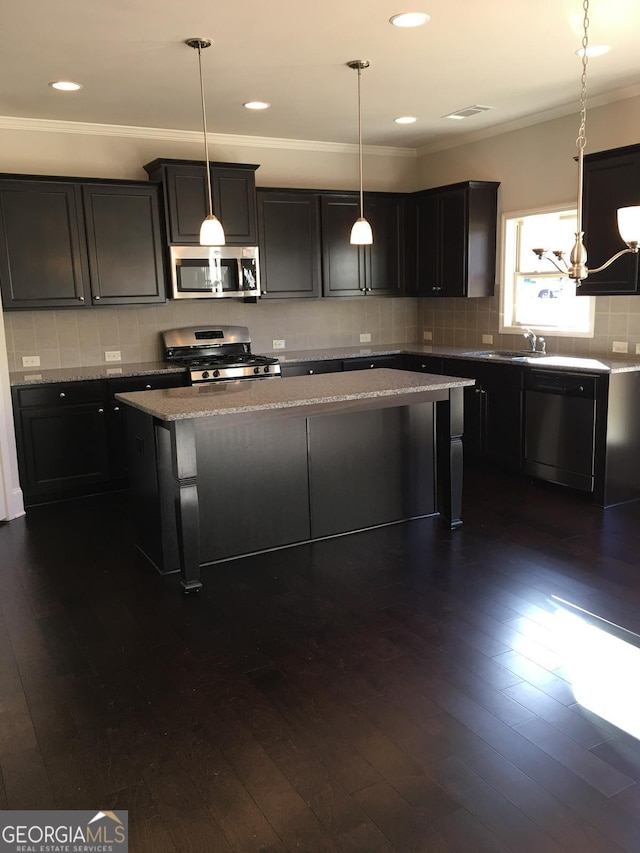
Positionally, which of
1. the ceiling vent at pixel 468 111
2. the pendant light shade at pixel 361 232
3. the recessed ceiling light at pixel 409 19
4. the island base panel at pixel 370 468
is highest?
the ceiling vent at pixel 468 111

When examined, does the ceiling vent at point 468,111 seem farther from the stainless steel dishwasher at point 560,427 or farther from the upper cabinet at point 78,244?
the upper cabinet at point 78,244

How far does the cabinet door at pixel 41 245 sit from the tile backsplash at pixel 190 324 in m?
0.34

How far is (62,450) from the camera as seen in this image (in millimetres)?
4996

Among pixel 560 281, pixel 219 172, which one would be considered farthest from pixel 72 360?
pixel 560 281

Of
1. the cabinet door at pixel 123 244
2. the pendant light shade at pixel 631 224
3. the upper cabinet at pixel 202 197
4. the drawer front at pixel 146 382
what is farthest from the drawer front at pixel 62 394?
the pendant light shade at pixel 631 224

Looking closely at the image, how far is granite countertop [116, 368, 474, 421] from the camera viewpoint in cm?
340

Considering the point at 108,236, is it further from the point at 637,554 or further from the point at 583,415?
the point at 637,554

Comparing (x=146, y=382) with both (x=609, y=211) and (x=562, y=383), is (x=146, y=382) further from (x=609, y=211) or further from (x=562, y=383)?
(x=609, y=211)

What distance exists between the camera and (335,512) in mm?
4152

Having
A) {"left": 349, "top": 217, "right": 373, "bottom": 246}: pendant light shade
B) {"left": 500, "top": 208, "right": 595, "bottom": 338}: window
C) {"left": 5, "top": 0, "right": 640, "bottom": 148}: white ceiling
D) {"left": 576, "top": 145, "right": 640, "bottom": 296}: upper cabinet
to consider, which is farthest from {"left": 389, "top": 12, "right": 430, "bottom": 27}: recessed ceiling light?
{"left": 500, "top": 208, "right": 595, "bottom": 338}: window

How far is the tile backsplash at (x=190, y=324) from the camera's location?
5379 mm

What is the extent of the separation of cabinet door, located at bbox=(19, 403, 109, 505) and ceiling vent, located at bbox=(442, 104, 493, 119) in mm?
3509

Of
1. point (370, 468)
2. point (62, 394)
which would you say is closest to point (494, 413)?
point (370, 468)

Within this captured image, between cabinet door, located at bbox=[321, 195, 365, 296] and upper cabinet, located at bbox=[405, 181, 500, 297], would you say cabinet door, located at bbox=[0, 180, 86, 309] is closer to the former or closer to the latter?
cabinet door, located at bbox=[321, 195, 365, 296]
